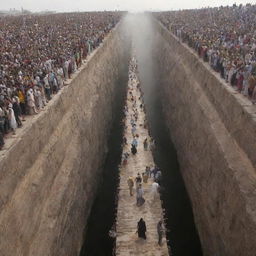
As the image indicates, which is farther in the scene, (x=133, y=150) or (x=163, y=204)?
(x=133, y=150)

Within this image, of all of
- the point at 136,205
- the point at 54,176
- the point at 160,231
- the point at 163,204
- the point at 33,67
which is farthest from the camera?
the point at 33,67

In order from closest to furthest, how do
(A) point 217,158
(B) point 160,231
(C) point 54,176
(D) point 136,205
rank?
(B) point 160,231 < (C) point 54,176 < (A) point 217,158 < (D) point 136,205

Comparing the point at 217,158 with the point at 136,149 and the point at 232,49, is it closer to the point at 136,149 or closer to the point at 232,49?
the point at 136,149

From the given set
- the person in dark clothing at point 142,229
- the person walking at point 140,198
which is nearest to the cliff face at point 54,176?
the person walking at point 140,198

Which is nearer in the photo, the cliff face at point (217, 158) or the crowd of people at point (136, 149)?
the cliff face at point (217, 158)

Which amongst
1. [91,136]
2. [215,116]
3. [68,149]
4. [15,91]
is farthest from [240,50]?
[15,91]

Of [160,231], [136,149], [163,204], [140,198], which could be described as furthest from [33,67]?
[160,231]

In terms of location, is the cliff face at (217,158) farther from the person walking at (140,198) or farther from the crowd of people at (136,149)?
the person walking at (140,198)
